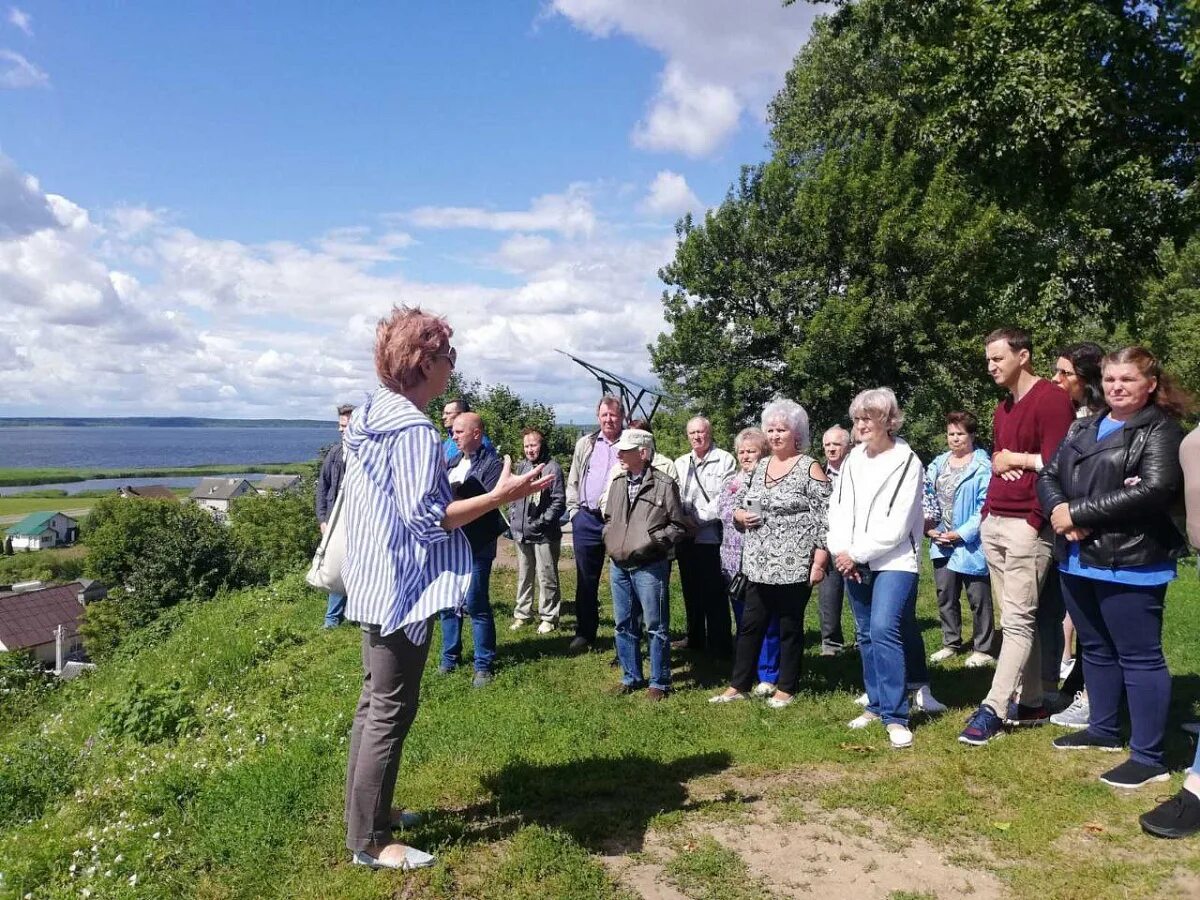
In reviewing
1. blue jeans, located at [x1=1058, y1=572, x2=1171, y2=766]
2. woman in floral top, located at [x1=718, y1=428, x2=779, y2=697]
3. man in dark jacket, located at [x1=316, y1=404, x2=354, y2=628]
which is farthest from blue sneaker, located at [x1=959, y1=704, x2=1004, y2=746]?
man in dark jacket, located at [x1=316, y1=404, x2=354, y2=628]

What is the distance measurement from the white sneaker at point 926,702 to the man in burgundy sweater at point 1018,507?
0.56 metres

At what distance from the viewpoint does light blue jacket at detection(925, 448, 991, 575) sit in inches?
266

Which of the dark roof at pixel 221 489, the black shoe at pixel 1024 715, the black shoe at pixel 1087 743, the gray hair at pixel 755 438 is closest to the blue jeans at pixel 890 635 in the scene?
the black shoe at pixel 1024 715

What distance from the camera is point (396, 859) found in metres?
3.41

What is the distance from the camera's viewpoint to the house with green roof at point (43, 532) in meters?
72.6

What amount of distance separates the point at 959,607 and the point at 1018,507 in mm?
2628

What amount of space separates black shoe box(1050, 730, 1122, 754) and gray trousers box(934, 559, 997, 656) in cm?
228

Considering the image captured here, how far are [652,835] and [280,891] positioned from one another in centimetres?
165

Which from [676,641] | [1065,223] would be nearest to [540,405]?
[1065,223]

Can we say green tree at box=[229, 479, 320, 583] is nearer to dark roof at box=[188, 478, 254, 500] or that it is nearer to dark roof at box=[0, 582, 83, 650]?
dark roof at box=[0, 582, 83, 650]

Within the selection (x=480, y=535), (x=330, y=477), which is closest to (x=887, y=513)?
(x=480, y=535)

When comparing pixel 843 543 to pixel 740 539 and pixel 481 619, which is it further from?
pixel 481 619

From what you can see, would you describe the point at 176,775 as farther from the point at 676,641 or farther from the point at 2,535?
the point at 2,535

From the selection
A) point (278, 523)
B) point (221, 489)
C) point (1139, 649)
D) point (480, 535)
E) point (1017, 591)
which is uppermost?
point (480, 535)
